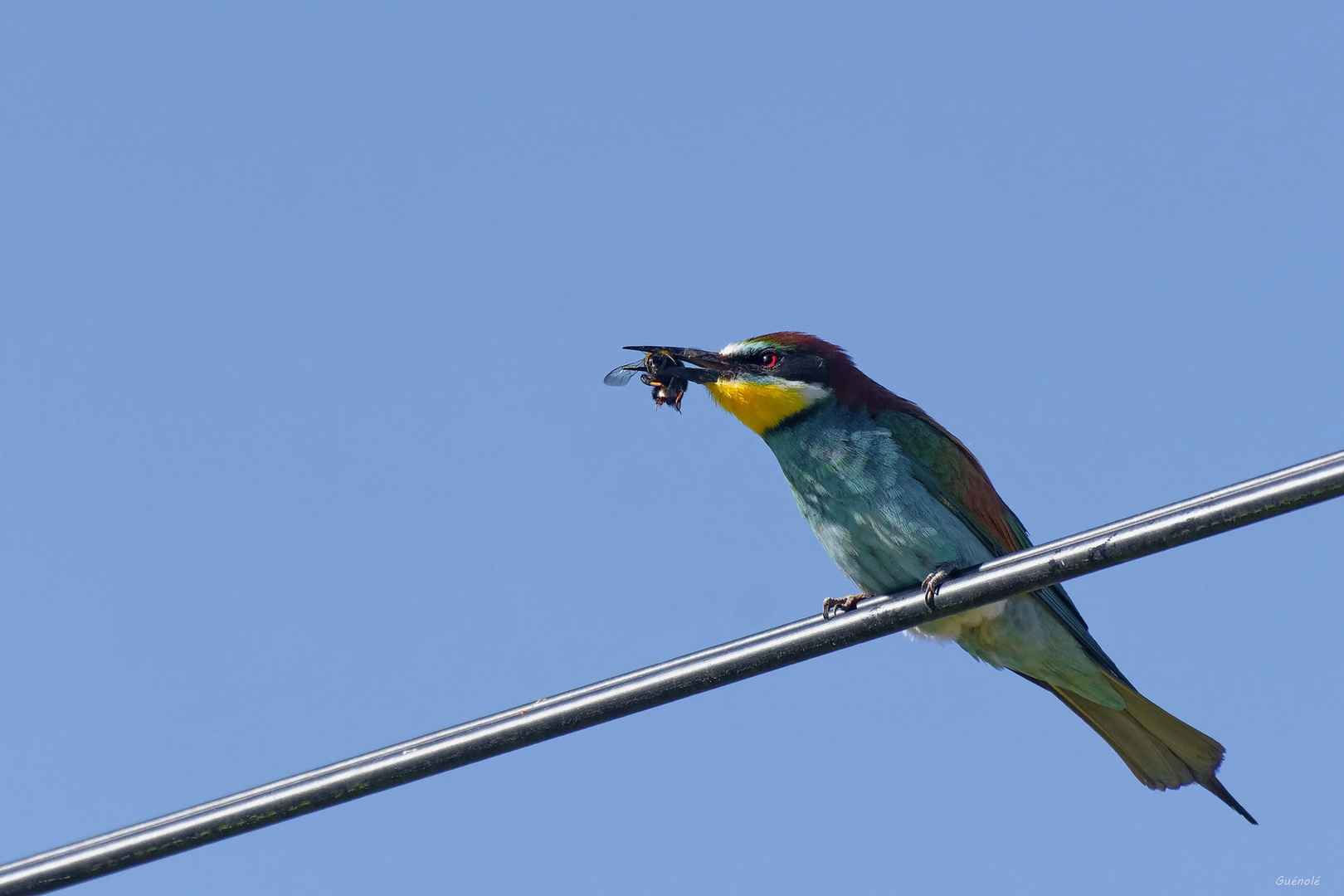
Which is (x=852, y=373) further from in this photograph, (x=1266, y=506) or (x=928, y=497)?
(x=1266, y=506)

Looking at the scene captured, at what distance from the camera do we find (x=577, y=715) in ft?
9.32

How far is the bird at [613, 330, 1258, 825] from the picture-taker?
4805 millimetres

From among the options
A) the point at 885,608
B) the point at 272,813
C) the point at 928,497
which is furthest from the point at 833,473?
the point at 272,813

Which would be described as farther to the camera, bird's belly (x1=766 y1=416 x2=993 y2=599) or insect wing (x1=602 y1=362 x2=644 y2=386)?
insect wing (x1=602 y1=362 x2=644 y2=386)

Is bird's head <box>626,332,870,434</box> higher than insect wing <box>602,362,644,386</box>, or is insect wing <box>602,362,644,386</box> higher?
insect wing <box>602,362,644,386</box>

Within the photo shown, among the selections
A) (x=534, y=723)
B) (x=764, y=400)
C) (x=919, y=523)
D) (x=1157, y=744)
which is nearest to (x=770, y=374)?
(x=764, y=400)

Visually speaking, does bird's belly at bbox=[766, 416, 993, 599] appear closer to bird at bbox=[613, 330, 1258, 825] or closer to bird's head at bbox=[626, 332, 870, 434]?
bird at bbox=[613, 330, 1258, 825]

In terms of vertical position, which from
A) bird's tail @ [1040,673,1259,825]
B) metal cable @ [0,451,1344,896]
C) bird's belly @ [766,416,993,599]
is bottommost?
bird's tail @ [1040,673,1259,825]

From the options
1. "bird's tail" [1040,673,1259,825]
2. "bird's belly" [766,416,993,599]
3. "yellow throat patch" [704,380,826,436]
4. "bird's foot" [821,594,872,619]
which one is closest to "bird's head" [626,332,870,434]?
"yellow throat patch" [704,380,826,436]

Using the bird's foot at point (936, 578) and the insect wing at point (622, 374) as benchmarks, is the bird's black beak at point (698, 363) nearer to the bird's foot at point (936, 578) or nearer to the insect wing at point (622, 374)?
the insect wing at point (622, 374)

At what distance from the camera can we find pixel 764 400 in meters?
5.30

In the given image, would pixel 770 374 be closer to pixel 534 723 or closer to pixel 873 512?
pixel 873 512

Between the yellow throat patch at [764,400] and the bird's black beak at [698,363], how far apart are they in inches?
2.8

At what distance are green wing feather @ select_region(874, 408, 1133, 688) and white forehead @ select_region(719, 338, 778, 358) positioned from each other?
572 mm
